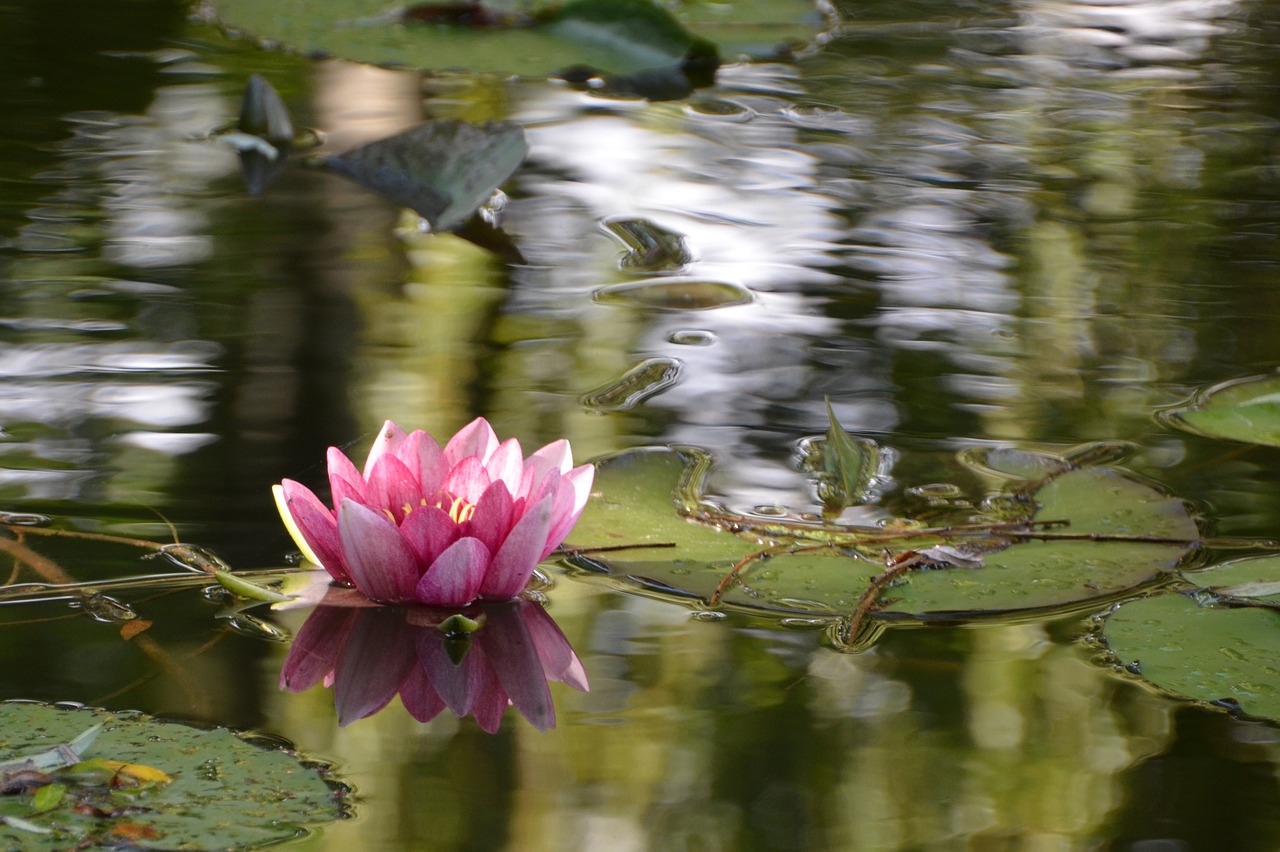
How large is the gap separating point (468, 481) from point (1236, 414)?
2.84ft

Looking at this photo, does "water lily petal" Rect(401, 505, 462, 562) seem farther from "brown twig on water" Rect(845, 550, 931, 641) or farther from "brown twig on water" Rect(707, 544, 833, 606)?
"brown twig on water" Rect(845, 550, 931, 641)

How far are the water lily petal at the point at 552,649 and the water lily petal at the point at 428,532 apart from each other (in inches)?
3.6

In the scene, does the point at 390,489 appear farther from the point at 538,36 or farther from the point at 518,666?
the point at 538,36

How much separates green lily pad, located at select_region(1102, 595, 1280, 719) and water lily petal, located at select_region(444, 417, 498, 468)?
0.53 m

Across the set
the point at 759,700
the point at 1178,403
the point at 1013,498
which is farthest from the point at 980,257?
the point at 759,700

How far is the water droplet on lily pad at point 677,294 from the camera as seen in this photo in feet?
6.31

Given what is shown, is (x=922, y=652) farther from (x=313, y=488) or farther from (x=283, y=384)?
(x=283, y=384)

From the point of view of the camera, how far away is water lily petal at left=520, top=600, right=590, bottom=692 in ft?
3.58

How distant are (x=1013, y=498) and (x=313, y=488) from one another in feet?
2.21

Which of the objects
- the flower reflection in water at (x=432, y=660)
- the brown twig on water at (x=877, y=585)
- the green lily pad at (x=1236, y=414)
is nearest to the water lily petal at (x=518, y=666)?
the flower reflection in water at (x=432, y=660)

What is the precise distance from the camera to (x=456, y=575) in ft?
3.70

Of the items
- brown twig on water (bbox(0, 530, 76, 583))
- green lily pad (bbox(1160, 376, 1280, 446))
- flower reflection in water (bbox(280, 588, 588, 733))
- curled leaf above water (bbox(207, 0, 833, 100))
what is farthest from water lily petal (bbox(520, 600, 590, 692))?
curled leaf above water (bbox(207, 0, 833, 100))

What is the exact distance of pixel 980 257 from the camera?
2102 mm

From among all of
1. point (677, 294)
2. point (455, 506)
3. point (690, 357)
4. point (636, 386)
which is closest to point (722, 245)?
point (677, 294)
